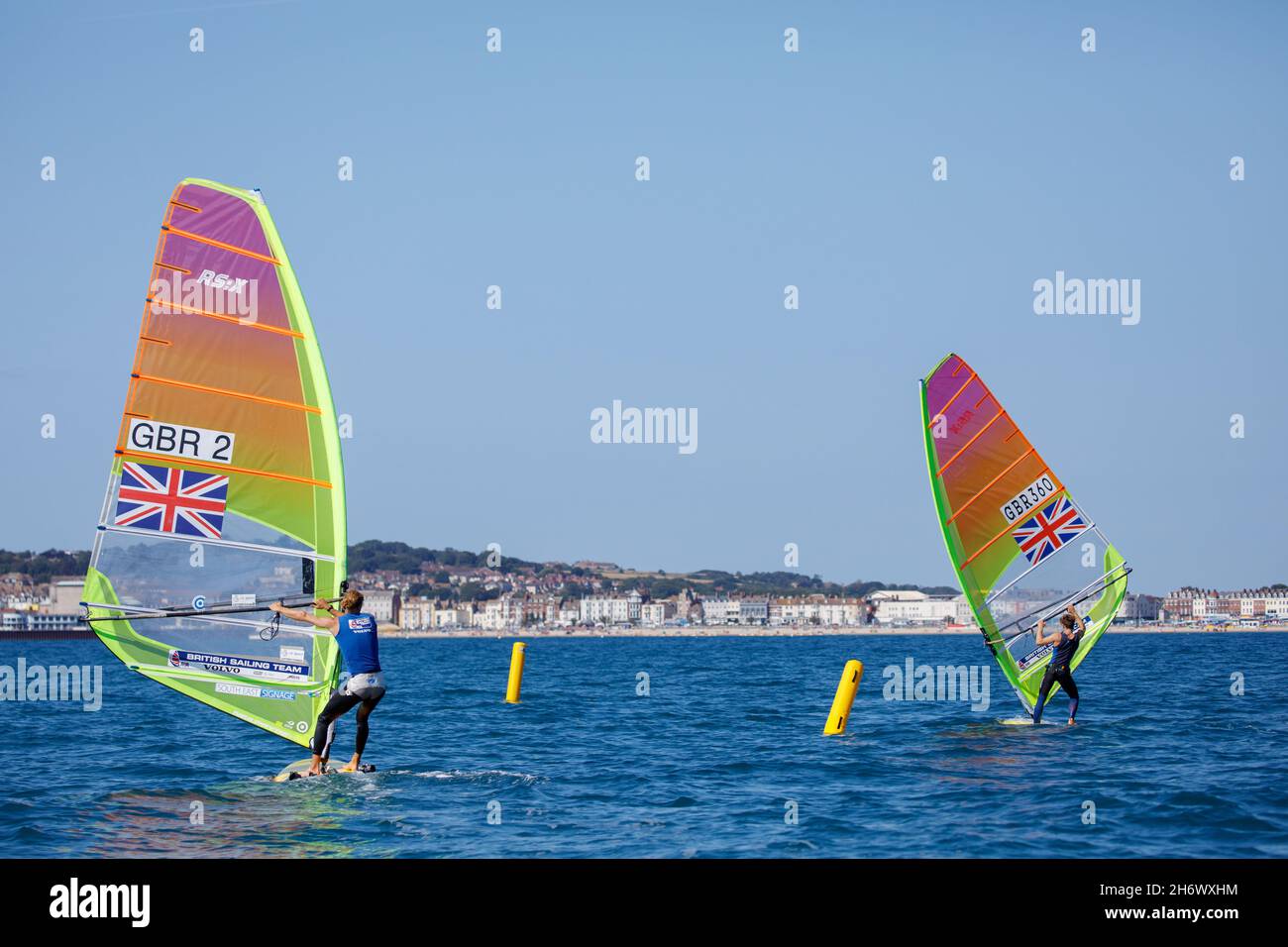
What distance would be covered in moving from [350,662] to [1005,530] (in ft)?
41.5

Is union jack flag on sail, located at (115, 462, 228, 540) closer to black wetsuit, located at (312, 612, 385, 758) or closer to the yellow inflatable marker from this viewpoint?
black wetsuit, located at (312, 612, 385, 758)

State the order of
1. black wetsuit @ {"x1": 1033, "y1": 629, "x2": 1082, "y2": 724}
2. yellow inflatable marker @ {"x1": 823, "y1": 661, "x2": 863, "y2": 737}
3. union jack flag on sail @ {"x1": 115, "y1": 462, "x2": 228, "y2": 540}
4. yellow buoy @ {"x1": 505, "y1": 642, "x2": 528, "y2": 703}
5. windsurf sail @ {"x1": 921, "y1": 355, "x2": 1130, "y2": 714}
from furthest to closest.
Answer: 1. yellow buoy @ {"x1": 505, "y1": 642, "x2": 528, "y2": 703}
2. windsurf sail @ {"x1": 921, "y1": 355, "x2": 1130, "y2": 714}
3. yellow inflatable marker @ {"x1": 823, "y1": 661, "x2": 863, "y2": 737}
4. black wetsuit @ {"x1": 1033, "y1": 629, "x2": 1082, "y2": 724}
5. union jack flag on sail @ {"x1": 115, "y1": 462, "x2": 228, "y2": 540}

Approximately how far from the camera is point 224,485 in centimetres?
1528

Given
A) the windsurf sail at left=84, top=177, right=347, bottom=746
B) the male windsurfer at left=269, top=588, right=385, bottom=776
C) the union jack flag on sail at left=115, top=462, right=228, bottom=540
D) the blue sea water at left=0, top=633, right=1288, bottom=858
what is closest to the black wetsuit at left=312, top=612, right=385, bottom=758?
the male windsurfer at left=269, top=588, right=385, bottom=776

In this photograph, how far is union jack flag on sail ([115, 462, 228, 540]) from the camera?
49.0ft

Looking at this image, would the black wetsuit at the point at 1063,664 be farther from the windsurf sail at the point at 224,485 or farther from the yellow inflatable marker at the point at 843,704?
the windsurf sail at the point at 224,485

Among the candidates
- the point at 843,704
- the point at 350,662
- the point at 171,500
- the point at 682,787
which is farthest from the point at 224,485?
the point at 843,704

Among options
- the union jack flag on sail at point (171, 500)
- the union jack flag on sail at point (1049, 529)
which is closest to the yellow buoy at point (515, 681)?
the union jack flag on sail at point (1049, 529)

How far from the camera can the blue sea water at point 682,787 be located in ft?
39.1

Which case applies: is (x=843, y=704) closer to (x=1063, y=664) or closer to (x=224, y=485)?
(x=1063, y=664)

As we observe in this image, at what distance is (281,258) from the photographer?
15625mm

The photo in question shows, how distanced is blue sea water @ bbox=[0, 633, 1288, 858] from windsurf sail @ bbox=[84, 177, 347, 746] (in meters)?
1.47

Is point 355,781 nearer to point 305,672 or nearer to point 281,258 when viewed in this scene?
point 305,672
